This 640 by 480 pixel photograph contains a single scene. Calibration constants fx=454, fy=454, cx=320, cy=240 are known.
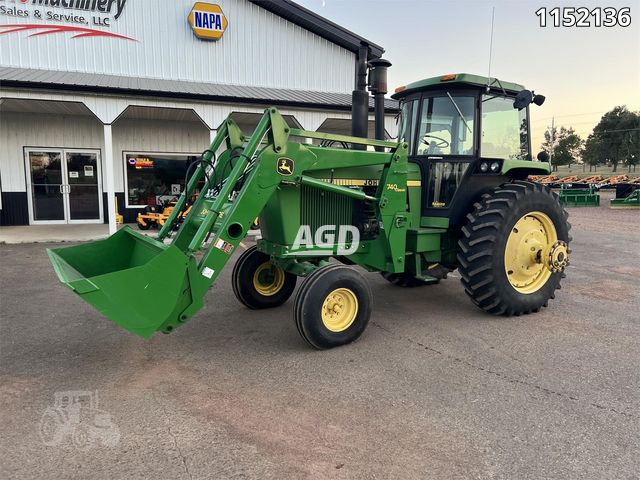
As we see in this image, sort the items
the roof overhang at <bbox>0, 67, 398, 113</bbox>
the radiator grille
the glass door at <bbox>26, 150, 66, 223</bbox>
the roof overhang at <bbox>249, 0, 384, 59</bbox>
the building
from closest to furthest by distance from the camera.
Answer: the radiator grille
the roof overhang at <bbox>0, 67, 398, 113</bbox>
the building
the glass door at <bbox>26, 150, 66, 223</bbox>
the roof overhang at <bbox>249, 0, 384, 59</bbox>

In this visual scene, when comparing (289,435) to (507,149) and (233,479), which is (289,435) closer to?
(233,479)

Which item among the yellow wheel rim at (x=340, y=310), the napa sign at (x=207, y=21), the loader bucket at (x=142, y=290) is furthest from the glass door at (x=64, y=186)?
the yellow wheel rim at (x=340, y=310)

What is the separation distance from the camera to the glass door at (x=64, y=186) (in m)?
12.5

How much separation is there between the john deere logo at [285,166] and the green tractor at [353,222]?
0.01m

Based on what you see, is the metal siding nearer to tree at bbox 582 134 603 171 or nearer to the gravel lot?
the gravel lot

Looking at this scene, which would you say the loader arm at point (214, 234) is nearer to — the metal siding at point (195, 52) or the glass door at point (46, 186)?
the metal siding at point (195, 52)

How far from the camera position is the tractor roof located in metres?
4.90

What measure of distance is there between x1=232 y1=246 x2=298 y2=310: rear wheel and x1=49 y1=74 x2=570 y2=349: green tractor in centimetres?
1

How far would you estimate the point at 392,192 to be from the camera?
4727 mm

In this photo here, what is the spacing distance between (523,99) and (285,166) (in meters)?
2.78

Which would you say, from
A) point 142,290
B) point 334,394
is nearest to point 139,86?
point 142,290

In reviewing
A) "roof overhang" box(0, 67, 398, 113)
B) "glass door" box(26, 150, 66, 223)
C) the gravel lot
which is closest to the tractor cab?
the gravel lot

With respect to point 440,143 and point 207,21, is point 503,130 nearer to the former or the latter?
point 440,143

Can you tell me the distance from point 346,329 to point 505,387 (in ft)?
4.67
